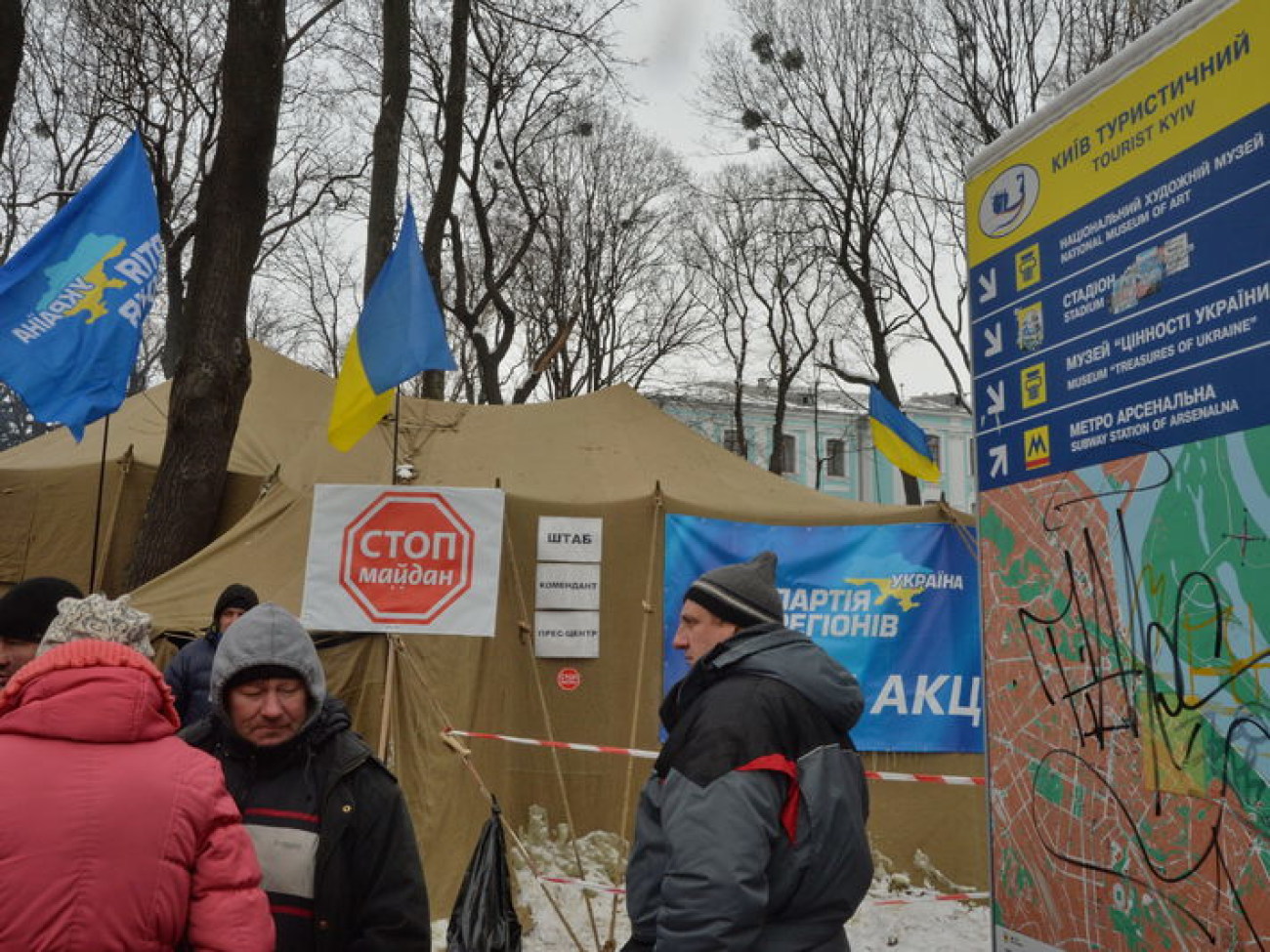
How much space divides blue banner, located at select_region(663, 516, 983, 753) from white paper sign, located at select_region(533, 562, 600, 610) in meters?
0.57

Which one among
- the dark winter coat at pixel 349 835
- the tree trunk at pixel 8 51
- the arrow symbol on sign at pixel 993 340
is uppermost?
the tree trunk at pixel 8 51

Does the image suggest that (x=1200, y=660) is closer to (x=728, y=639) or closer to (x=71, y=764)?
(x=728, y=639)

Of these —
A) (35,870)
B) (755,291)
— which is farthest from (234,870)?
(755,291)

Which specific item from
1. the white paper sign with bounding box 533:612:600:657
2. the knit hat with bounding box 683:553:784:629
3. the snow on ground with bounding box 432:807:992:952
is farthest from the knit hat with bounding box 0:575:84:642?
the white paper sign with bounding box 533:612:600:657

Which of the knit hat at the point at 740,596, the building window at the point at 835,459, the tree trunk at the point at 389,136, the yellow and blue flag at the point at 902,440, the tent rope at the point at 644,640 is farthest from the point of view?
the building window at the point at 835,459

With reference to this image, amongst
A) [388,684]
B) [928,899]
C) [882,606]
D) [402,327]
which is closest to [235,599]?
[388,684]

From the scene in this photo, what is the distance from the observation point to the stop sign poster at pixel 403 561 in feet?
21.2

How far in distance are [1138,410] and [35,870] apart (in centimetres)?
242

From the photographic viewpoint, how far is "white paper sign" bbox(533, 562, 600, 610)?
26.0 ft

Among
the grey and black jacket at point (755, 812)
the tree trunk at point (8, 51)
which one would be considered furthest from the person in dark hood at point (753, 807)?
the tree trunk at point (8, 51)

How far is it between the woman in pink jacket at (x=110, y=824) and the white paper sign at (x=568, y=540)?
229 inches

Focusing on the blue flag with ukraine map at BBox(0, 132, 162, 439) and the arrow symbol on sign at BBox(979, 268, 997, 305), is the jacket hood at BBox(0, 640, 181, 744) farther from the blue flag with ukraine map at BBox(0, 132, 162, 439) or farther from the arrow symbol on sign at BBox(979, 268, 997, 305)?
the blue flag with ukraine map at BBox(0, 132, 162, 439)

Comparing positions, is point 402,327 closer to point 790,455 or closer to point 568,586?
point 568,586

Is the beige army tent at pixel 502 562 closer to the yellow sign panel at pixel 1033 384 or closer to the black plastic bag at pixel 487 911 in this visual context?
the black plastic bag at pixel 487 911
